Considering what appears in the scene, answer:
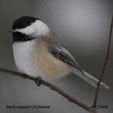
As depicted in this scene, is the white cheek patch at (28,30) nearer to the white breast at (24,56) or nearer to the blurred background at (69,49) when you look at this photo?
the white breast at (24,56)

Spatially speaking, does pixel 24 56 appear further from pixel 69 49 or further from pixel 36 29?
pixel 69 49

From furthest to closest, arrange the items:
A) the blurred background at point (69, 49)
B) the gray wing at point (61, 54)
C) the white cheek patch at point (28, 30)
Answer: the blurred background at point (69, 49)
the gray wing at point (61, 54)
the white cheek patch at point (28, 30)

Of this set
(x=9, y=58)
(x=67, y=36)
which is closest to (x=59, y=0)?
(x=67, y=36)

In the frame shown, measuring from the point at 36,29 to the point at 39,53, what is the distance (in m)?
0.14

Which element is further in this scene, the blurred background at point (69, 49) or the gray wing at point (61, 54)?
the blurred background at point (69, 49)

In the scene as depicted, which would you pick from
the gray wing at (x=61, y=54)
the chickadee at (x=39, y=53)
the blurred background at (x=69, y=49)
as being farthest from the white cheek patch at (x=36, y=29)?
the blurred background at (x=69, y=49)

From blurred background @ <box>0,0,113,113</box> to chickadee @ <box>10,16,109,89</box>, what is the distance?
2.55 ft

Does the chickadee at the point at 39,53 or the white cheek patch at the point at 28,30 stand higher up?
the white cheek patch at the point at 28,30

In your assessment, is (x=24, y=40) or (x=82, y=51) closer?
(x=24, y=40)

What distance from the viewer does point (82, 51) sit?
3232 millimetres

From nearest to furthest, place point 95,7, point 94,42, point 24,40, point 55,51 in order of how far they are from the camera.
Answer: point 24,40 → point 55,51 → point 94,42 → point 95,7

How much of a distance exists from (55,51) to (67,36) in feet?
3.52

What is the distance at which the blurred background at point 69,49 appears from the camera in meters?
3.12

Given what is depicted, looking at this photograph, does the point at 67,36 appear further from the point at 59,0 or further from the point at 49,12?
the point at 59,0
